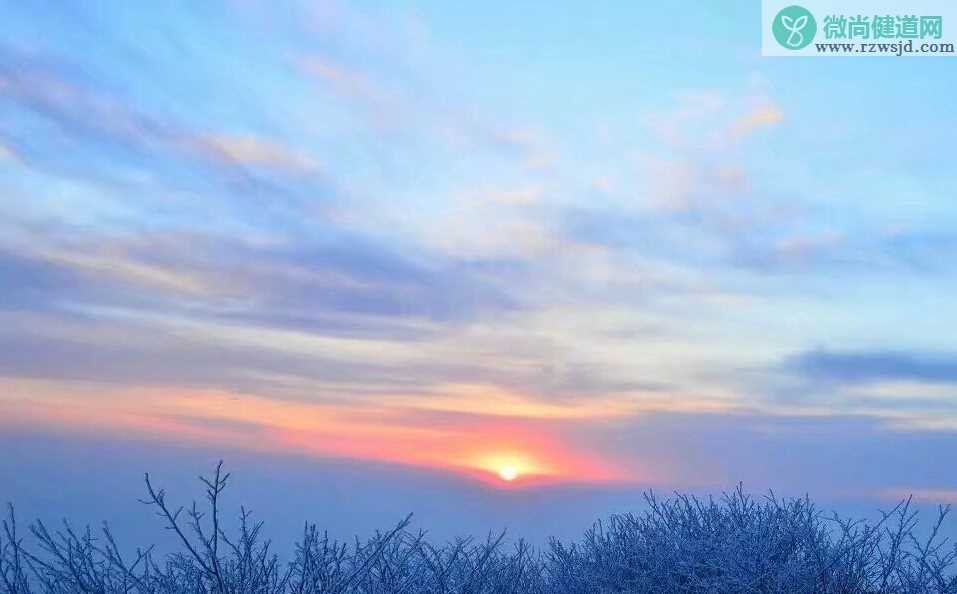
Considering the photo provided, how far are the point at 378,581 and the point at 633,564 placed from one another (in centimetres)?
620

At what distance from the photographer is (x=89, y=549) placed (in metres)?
9.22

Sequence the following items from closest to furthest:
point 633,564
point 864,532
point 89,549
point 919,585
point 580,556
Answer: point 89,549 < point 919,585 < point 864,532 < point 633,564 < point 580,556

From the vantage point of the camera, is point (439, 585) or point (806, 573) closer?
point (439, 585)

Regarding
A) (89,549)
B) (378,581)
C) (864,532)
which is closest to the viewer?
(89,549)

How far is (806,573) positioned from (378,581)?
6.58 metres

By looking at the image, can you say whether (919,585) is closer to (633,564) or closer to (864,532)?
(864,532)

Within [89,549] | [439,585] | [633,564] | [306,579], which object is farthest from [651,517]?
[89,549]

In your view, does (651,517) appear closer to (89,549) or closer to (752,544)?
(752,544)

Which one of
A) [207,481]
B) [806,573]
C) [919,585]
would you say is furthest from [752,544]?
[207,481]

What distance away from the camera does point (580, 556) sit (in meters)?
18.0

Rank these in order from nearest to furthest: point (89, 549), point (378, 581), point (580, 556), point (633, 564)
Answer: point (89, 549) → point (378, 581) → point (633, 564) → point (580, 556)

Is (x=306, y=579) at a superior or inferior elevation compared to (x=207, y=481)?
inferior

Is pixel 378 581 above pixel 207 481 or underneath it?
underneath

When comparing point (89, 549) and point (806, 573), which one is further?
point (806, 573)
